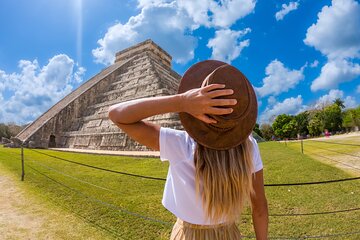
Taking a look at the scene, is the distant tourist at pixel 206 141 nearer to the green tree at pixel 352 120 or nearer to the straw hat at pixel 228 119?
the straw hat at pixel 228 119

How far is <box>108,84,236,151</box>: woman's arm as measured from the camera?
3.53 feet

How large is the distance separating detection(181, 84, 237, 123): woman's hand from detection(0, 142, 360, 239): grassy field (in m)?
2.67

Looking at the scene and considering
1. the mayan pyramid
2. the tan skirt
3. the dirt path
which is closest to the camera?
the tan skirt


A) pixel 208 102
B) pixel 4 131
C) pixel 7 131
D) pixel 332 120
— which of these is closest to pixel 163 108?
pixel 208 102

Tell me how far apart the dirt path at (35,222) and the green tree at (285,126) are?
49865 mm

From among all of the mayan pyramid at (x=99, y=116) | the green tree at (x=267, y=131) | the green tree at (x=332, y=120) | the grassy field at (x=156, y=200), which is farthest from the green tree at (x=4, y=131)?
the green tree at (x=332, y=120)

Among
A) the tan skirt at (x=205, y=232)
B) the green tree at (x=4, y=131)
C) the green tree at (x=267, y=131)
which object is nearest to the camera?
the tan skirt at (x=205, y=232)

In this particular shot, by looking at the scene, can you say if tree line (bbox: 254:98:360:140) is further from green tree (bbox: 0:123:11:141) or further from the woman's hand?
the woman's hand

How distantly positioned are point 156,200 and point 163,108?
4346 mm

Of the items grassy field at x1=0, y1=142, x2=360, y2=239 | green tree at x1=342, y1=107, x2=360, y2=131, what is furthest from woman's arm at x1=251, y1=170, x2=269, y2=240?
green tree at x1=342, y1=107, x2=360, y2=131

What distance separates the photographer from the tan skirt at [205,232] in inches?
54.0

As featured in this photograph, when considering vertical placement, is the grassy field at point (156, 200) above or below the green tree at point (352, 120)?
below

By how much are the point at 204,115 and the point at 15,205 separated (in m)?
5.78

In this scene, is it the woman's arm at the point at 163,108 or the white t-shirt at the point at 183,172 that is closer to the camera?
the woman's arm at the point at 163,108
